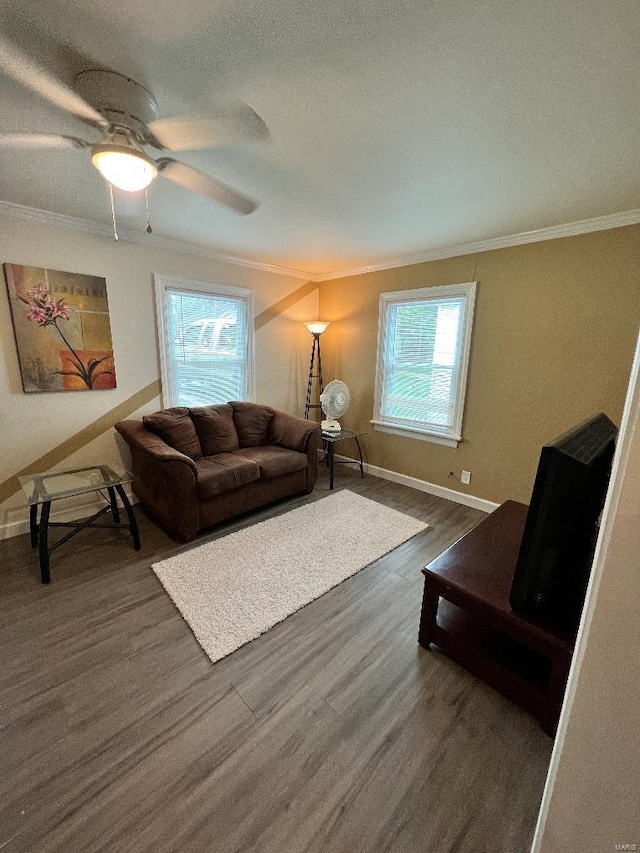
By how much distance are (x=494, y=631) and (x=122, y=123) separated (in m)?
2.67

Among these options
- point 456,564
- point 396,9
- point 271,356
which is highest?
point 396,9

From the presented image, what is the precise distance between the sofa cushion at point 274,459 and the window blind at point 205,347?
0.76 meters

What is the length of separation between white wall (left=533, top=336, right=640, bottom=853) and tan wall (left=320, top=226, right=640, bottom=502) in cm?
244

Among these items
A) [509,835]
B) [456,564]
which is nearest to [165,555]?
[456,564]

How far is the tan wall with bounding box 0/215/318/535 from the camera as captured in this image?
2.39m

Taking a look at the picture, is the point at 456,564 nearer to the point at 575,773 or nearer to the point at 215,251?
the point at 575,773

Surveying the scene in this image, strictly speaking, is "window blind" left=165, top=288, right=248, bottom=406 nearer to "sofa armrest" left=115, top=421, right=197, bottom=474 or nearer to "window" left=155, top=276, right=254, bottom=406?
"window" left=155, top=276, right=254, bottom=406

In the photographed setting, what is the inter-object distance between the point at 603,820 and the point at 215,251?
3885 mm

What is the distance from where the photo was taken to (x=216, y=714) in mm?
1319

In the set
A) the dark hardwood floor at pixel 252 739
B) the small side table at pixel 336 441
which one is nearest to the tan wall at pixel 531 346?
the small side table at pixel 336 441

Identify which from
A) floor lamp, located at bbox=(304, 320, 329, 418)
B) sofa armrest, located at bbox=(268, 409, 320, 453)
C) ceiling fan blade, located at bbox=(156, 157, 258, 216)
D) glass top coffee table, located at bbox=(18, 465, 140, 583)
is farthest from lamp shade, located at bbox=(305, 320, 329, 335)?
glass top coffee table, located at bbox=(18, 465, 140, 583)

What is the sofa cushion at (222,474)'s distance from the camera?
2.48 metres

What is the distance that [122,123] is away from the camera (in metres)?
1.26

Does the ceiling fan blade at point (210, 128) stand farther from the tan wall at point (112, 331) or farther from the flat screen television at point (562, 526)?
the tan wall at point (112, 331)
